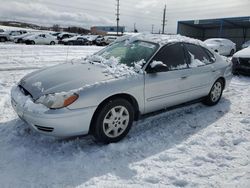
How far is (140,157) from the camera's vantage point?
129 inches

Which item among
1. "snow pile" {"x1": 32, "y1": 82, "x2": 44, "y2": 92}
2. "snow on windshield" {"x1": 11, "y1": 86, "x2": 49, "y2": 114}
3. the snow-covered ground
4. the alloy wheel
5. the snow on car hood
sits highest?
the snow on car hood

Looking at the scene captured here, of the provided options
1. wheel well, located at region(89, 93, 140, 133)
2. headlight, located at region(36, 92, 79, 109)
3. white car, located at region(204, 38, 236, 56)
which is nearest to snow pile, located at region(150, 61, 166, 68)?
wheel well, located at region(89, 93, 140, 133)

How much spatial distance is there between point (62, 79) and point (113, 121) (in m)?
0.97

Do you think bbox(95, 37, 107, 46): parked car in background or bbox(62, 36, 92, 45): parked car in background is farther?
bbox(95, 37, 107, 46): parked car in background

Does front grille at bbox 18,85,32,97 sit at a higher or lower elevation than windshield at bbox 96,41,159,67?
lower

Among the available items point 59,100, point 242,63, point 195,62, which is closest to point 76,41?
point 242,63

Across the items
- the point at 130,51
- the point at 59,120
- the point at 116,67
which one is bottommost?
the point at 59,120

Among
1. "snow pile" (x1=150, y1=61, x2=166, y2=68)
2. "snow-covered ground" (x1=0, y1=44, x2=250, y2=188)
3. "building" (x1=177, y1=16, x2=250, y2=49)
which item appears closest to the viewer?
"snow-covered ground" (x1=0, y1=44, x2=250, y2=188)

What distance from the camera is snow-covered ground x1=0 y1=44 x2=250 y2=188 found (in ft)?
9.18

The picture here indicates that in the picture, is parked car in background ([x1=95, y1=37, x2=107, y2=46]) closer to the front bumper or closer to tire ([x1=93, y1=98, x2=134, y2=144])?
tire ([x1=93, y1=98, x2=134, y2=144])

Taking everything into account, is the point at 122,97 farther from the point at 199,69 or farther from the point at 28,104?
the point at 199,69

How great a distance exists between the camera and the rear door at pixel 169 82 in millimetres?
3926

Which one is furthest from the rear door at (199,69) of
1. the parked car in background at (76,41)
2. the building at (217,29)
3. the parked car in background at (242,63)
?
the building at (217,29)

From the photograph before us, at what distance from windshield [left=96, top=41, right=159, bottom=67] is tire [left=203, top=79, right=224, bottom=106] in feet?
6.28
